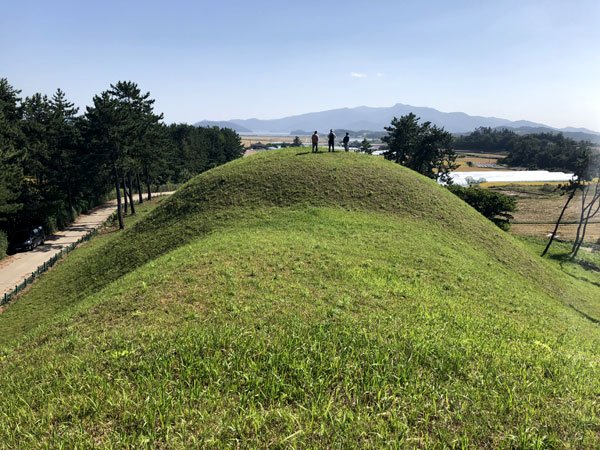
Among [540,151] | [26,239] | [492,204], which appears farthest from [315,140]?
[540,151]

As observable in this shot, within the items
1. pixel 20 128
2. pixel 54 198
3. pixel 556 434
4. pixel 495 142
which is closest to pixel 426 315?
pixel 556 434

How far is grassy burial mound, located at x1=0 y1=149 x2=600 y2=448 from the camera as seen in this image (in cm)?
450

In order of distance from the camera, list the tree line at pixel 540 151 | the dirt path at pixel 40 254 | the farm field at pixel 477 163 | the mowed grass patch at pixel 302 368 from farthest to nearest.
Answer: the farm field at pixel 477 163 → the tree line at pixel 540 151 → the dirt path at pixel 40 254 → the mowed grass patch at pixel 302 368

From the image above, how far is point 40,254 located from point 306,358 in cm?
3639

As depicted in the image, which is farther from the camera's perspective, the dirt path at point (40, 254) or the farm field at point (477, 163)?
the farm field at point (477, 163)

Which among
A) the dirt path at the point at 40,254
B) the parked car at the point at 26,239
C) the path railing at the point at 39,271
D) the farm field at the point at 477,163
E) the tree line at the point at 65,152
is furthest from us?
the farm field at the point at 477,163

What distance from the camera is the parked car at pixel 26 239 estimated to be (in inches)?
1220

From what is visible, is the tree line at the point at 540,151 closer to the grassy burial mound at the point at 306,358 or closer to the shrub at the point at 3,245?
the grassy burial mound at the point at 306,358

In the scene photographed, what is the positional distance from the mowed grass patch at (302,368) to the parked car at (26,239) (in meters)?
29.4

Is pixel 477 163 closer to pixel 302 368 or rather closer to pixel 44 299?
pixel 44 299

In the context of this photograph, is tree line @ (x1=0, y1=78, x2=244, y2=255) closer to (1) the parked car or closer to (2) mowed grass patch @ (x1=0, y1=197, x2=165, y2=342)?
(1) the parked car

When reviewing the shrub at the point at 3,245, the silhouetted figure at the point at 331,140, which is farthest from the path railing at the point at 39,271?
the silhouetted figure at the point at 331,140

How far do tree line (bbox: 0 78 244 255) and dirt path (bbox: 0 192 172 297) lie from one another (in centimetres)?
145

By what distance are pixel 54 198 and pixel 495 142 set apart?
207405 millimetres
